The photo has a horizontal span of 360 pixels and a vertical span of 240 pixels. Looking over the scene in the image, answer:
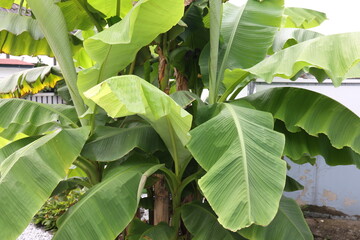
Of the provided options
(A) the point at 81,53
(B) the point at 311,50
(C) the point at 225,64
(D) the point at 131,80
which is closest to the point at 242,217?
(D) the point at 131,80

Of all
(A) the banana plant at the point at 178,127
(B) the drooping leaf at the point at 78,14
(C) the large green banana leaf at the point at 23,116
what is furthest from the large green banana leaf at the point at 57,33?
(B) the drooping leaf at the point at 78,14

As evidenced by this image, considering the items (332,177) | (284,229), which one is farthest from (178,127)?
(332,177)

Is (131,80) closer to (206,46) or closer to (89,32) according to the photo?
(206,46)

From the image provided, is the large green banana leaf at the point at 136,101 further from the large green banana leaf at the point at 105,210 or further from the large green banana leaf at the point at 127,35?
the large green banana leaf at the point at 105,210

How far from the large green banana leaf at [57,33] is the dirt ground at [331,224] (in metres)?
3.34

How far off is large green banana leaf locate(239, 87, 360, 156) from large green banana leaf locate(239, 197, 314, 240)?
40 cm

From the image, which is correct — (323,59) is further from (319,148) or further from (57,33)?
(57,33)

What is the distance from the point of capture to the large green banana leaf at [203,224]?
163 cm

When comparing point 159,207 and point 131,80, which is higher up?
point 131,80

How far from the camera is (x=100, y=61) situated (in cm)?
154

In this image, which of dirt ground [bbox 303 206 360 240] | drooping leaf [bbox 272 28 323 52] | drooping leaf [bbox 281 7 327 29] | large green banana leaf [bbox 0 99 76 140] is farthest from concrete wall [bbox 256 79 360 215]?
large green banana leaf [bbox 0 99 76 140]

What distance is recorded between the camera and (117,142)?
1.73 metres

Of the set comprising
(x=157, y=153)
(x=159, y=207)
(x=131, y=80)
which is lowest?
(x=159, y=207)

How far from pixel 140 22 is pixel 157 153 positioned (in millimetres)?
835
